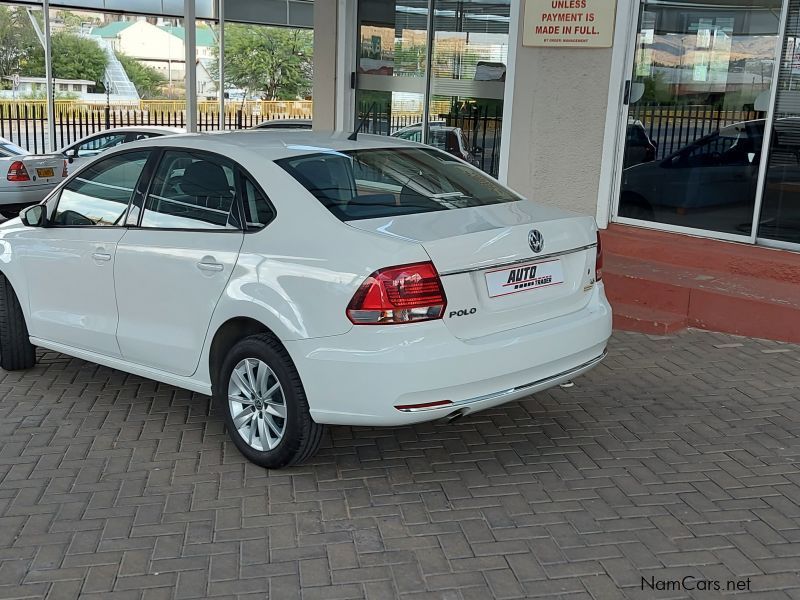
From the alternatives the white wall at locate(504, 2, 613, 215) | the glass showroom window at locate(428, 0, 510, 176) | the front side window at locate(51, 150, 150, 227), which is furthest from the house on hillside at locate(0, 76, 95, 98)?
the front side window at locate(51, 150, 150, 227)

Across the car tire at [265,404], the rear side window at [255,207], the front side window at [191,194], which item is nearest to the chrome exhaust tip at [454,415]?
the car tire at [265,404]

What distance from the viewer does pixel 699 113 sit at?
7.73m

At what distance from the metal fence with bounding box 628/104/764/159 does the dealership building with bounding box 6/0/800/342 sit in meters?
0.01

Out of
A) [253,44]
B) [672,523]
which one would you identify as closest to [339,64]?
[672,523]

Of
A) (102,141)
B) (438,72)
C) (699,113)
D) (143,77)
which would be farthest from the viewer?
(143,77)

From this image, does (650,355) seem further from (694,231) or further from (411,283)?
(411,283)

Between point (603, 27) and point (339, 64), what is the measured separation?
3.93 meters

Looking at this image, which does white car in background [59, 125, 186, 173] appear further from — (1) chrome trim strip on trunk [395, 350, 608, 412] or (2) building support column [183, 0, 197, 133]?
(1) chrome trim strip on trunk [395, 350, 608, 412]

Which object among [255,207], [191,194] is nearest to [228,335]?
[255,207]

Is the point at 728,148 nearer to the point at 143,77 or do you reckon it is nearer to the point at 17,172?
the point at 17,172

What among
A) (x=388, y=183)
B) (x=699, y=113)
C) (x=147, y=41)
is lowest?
(x=388, y=183)

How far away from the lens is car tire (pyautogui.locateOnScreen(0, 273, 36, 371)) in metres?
5.68

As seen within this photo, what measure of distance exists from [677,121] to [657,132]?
21 cm

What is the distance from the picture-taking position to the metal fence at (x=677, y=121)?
7568mm
